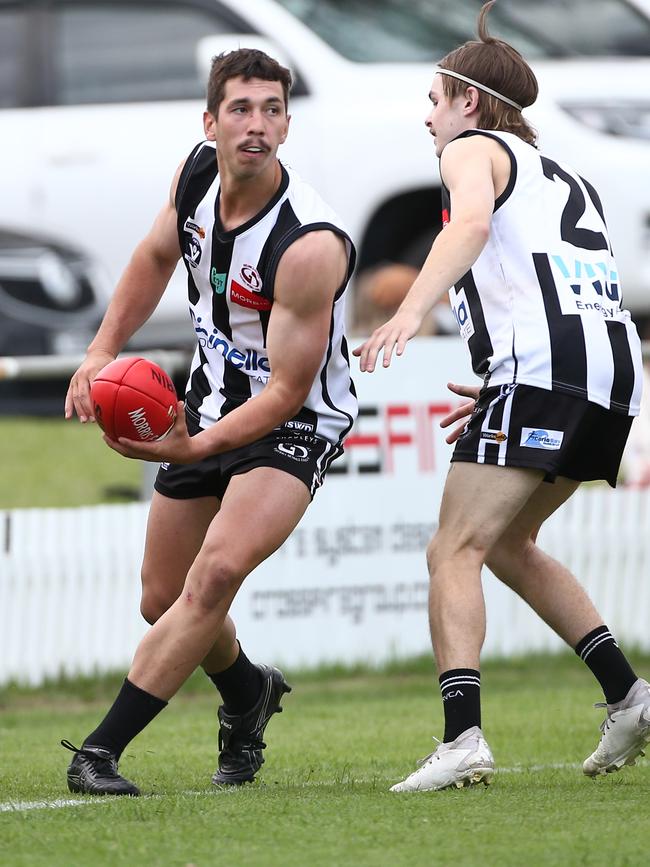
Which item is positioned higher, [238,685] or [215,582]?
[215,582]

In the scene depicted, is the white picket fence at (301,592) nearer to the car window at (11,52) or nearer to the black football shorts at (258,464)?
the black football shorts at (258,464)

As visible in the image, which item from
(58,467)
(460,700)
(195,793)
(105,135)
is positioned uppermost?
(105,135)

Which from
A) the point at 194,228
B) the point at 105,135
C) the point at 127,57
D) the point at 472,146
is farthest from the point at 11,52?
the point at 472,146

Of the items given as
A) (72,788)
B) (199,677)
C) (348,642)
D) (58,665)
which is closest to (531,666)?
(348,642)

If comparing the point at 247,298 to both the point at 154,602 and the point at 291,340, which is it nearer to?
the point at 291,340

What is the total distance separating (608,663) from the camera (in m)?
5.38

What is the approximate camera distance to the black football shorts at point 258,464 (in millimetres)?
5145

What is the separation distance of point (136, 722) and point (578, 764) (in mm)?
1748

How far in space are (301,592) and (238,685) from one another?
2911 millimetres

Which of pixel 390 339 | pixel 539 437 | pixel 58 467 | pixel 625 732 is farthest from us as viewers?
pixel 58 467

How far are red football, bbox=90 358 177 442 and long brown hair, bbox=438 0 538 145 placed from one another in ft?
4.44

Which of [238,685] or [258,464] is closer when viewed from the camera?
[258,464]

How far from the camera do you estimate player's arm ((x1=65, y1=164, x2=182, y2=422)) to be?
539cm

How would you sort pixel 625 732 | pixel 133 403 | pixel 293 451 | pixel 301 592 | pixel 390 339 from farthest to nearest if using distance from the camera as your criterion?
pixel 301 592 → pixel 625 732 → pixel 293 451 → pixel 133 403 → pixel 390 339
